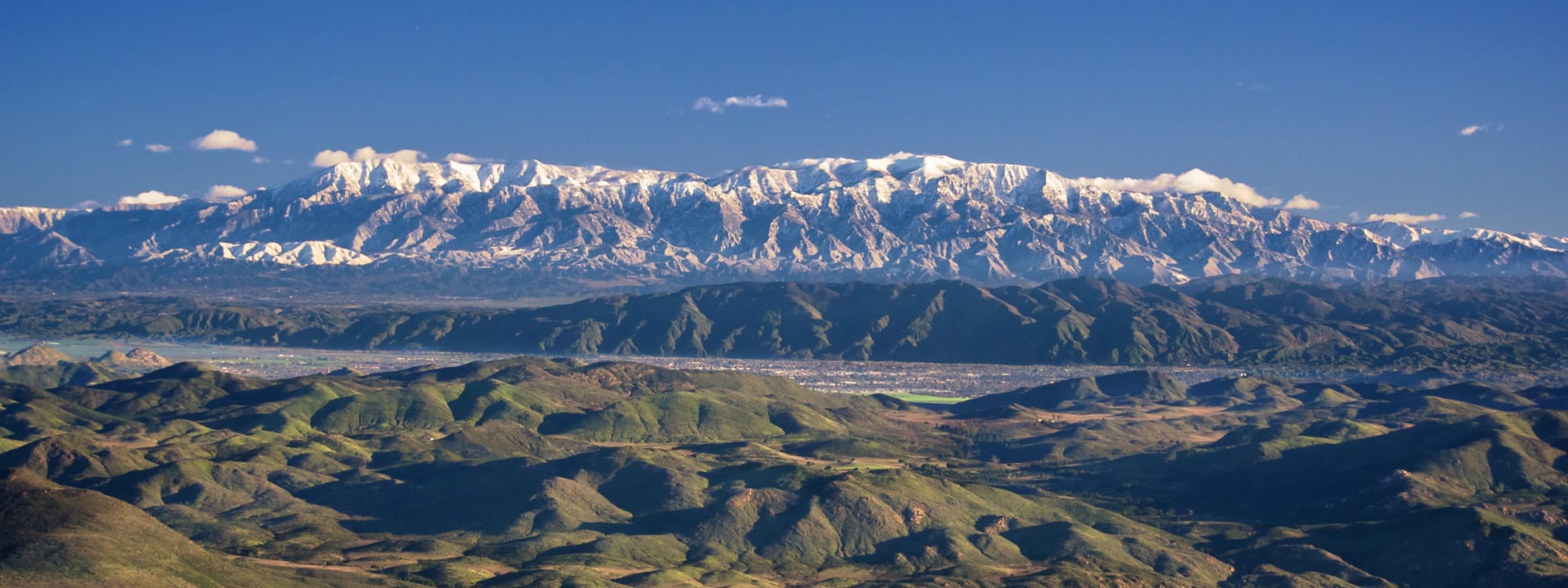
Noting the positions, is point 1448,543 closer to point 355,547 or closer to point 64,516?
point 355,547

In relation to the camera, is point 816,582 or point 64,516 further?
point 816,582

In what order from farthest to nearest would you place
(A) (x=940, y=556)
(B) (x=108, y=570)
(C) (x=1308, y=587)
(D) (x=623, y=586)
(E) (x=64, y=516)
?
(A) (x=940, y=556) < (C) (x=1308, y=587) < (D) (x=623, y=586) < (E) (x=64, y=516) < (B) (x=108, y=570)

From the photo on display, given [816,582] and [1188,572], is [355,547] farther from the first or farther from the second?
[1188,572]

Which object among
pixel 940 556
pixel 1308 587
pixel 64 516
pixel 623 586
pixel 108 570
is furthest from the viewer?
pixel 940 556

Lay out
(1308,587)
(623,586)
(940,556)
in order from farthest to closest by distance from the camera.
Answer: (940,556) < (1308,587) < (623,586)

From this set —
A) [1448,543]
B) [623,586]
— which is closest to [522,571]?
[623,586]

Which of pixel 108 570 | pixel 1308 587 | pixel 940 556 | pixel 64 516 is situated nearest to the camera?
pixel 108 570

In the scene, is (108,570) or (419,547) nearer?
(108,570)

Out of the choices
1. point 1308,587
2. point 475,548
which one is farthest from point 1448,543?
point 475,548
